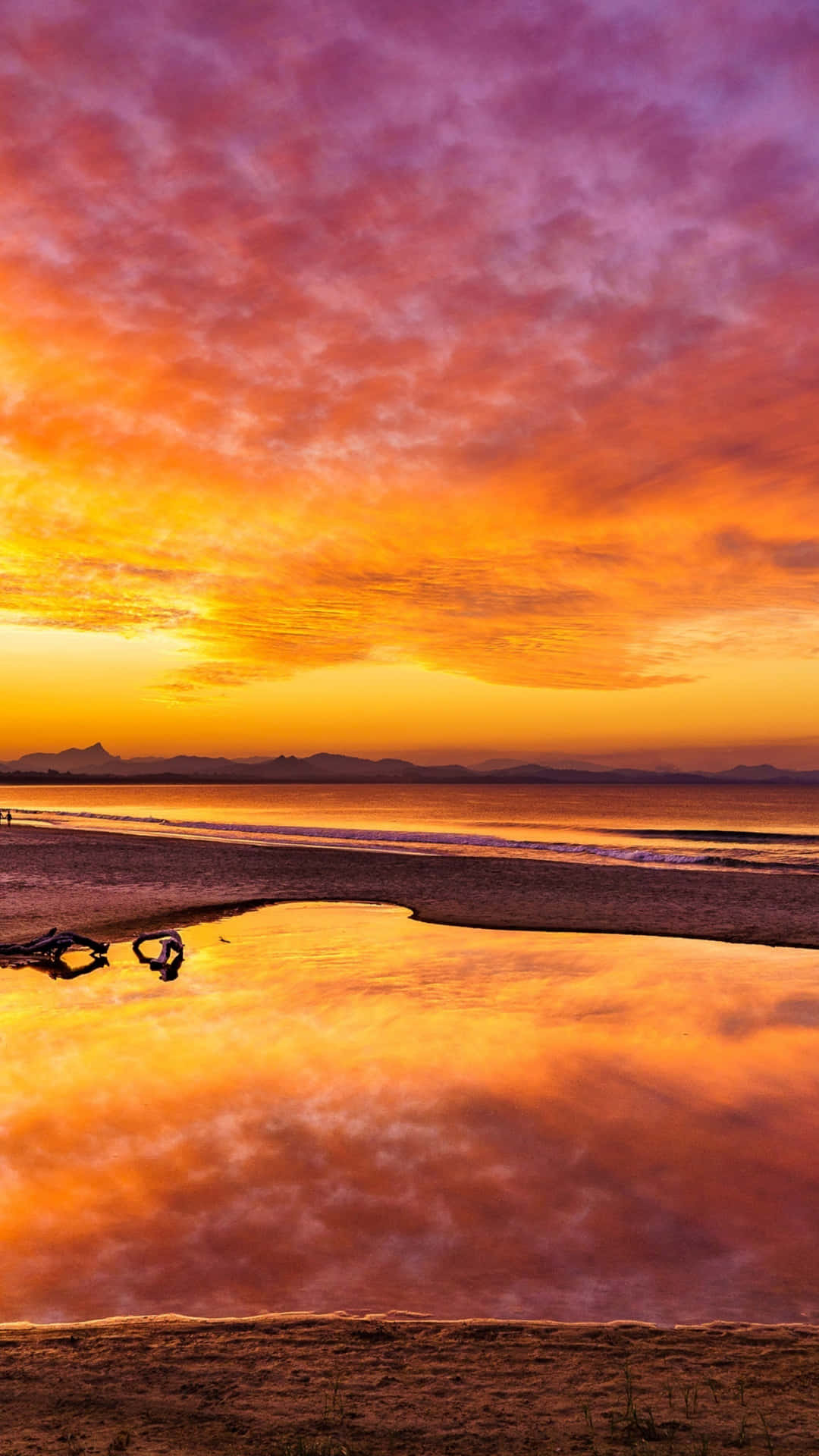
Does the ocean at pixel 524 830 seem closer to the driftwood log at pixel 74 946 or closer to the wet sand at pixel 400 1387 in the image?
the driftwood log at pixel 74 946

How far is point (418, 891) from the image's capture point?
3356cm

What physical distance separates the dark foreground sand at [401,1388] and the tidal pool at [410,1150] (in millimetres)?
418

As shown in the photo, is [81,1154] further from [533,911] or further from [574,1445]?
[533,911]

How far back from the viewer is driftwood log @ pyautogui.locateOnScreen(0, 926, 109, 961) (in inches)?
770

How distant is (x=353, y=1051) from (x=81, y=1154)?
430 centimetres

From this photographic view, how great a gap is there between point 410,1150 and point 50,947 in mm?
13553

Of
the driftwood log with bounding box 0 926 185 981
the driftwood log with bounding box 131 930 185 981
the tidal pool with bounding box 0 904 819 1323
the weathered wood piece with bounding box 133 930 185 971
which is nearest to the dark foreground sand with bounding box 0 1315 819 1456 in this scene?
the tidal pool with bounding box 0 904 819 1323

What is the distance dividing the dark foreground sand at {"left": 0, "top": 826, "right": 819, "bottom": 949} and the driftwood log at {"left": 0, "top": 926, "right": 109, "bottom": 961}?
207cm

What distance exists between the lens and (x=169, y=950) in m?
19.4

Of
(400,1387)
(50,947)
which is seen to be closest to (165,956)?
(50,947)

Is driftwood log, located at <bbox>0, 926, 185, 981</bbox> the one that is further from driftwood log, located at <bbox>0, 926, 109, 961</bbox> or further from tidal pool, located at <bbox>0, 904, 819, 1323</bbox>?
tidal pool, located at <bbox>0, 904, 819, 1323</bbox>

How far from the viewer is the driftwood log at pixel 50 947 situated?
19.6 metres

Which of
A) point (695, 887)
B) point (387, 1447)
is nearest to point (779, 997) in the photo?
point (387, 1447)

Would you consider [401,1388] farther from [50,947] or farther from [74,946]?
[74,946]
